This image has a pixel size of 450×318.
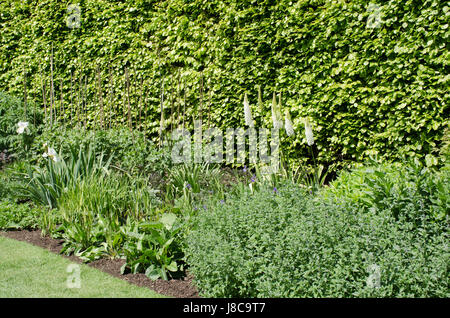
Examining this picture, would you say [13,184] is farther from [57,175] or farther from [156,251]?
[156,251]

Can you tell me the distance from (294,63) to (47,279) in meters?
3.84

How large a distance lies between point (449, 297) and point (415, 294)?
0.19 metres

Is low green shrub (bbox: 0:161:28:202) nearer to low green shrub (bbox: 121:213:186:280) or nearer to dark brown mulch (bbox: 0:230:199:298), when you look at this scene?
dark brown mulch (bbox: 0:230:199:298)

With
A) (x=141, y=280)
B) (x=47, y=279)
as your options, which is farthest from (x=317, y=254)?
(x=47, y=279)

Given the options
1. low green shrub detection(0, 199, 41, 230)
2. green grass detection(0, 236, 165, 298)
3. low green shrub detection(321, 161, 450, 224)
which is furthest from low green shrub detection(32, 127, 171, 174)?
low green shrub detection(321, 161, 450, 224)

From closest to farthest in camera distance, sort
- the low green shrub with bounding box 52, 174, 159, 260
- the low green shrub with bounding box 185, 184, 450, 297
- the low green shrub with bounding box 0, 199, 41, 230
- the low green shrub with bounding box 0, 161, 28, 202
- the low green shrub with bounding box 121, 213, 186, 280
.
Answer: the low green shrub with bounding box 185, 184, 450, 297 → the low green shrub with bounding box 121, 213, 186, 280 → the low green shrub with bounding box 52, 174, 159, 260 → the low green shrub with bounding box 0, 199, 41, 230 → the low green shrub with bounding box 0, 161, 28, 202

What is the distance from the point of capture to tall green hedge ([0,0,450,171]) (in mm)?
4309

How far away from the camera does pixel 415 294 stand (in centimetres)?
253

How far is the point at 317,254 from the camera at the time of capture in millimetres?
2795

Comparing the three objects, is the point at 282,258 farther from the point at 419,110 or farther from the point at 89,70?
the point at 89,70

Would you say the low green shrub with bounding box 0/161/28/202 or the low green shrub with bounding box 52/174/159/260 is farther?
the low green shrub with bounding box 0/161/28/202

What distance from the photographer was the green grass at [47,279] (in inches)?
125

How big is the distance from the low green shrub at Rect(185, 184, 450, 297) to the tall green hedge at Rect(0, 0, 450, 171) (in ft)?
4.96
